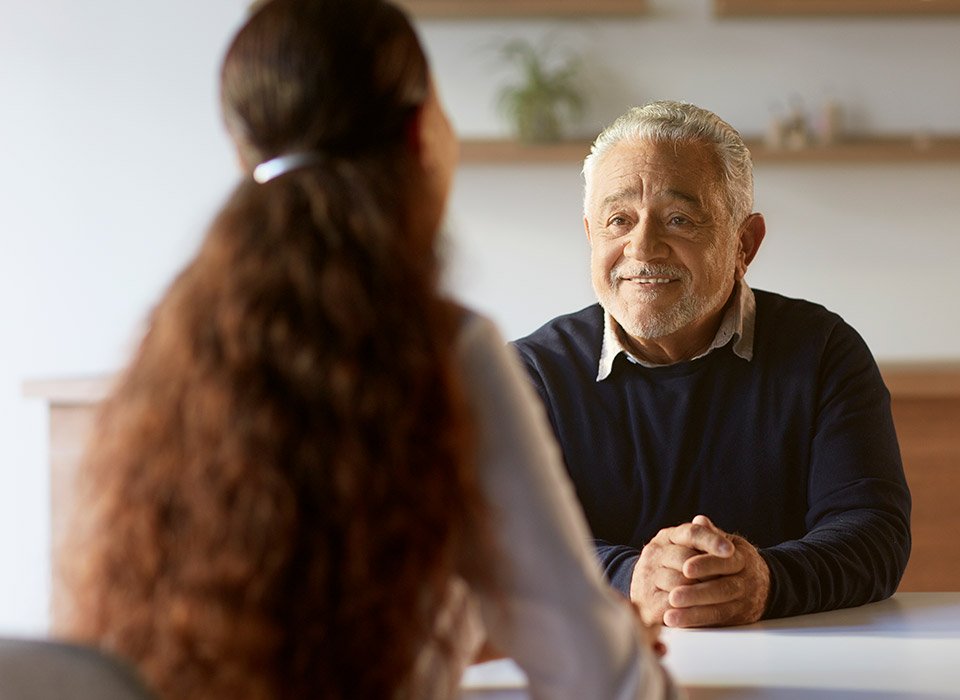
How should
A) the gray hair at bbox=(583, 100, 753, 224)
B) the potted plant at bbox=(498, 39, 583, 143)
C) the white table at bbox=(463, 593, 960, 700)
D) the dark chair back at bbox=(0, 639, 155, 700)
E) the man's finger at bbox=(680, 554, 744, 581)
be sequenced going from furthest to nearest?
the potted plant at bbox=(498, 39, 583, 143) → the gray hair at bbox=(583, 100, 753, 224) → the man's finger at bbox=(680, 554, 744, 581) → the white table at bbox=(463, 593, 960, 700) → the dark chair back at bbox=(0, 639, 155, 700)

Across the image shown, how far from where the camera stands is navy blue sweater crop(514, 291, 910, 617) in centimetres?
182

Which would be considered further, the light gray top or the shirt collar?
the shirt collar

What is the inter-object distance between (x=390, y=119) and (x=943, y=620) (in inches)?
38.2

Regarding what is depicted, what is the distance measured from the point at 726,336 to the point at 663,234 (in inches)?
8.0

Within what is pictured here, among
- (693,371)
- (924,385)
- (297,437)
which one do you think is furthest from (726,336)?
(924,385)

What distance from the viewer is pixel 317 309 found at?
2.64 ft

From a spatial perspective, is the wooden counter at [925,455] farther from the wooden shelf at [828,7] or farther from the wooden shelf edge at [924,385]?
the wooden shelf at [828,7]

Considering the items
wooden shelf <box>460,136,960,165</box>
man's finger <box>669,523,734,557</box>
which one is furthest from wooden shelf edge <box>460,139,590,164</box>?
man's finger <box>669,523,734,557</box>

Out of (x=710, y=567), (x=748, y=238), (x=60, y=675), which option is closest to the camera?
(x=60, y=675)

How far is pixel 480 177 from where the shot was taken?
4.22 m

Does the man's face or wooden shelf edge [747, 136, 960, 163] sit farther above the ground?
wooden shelf edge [747, 136, 960, 163]

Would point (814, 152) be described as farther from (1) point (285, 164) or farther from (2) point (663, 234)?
(1) point (285, 164)

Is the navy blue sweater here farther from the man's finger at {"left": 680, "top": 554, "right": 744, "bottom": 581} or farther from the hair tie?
the hair tie

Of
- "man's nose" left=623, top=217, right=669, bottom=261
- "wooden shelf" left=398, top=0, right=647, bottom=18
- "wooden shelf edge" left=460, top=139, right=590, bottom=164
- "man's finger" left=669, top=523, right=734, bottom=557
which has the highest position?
"wooden shelf" left=398, top=0, right=647, bottom=18
